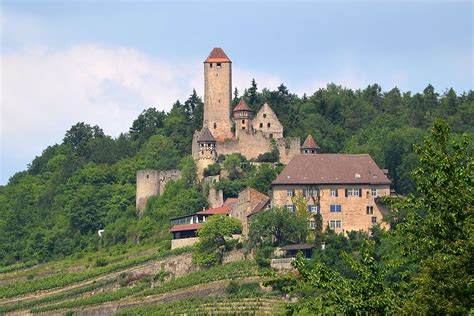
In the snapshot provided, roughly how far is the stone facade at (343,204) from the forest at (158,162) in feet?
21.5

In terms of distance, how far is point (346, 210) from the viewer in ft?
270

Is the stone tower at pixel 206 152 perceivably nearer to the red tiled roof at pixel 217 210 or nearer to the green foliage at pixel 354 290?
the red tiled roof at pixel 217 210

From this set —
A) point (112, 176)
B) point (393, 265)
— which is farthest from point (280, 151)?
point (393, 265)

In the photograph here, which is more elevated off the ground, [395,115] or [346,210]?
[395,115]

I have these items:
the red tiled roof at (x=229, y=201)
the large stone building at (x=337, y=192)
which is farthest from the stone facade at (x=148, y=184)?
the large stone building at (x=337, y=192)

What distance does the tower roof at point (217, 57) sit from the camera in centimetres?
10212

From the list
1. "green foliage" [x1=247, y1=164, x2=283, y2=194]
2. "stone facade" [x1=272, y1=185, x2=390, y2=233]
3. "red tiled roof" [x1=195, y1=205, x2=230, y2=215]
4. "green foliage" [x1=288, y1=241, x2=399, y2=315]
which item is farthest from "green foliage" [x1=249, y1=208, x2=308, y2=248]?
"green foliage" [x1=288, y1=241, x2=399, y2=315]

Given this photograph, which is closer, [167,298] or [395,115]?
[167,298]

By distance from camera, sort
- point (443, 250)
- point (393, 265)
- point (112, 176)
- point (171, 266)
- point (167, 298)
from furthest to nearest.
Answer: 1. point (112, 176)
2. point (171, 266)
3. point (167, 298)
4. point (393, 265)
5. point (443, 250)

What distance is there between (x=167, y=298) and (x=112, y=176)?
103ft

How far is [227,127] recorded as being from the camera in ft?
332

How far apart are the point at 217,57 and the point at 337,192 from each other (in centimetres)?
2321

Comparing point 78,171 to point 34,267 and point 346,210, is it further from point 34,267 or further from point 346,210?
point 346,210

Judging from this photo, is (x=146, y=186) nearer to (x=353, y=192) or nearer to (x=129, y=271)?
(x=129, y=271)
